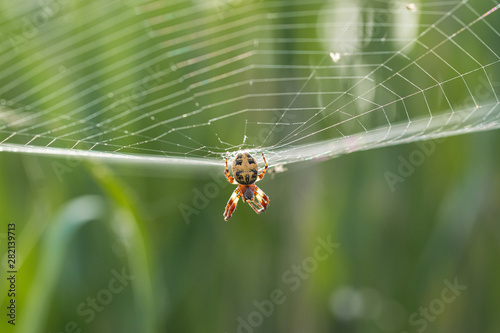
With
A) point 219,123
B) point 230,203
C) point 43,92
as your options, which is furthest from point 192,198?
point 43,92

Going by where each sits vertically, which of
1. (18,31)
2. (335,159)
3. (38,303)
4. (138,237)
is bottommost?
(38,303)

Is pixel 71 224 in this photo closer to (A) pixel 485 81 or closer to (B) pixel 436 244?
(B) pixel 436 244

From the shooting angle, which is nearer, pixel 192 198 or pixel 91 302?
pixel 91 302
